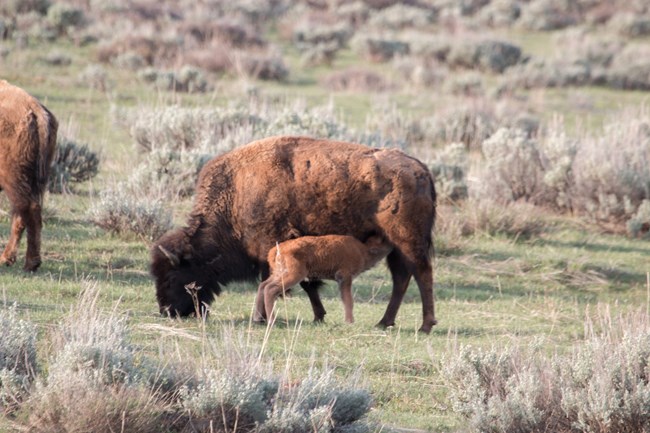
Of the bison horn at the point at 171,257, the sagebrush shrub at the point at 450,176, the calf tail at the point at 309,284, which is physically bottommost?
the sagebrush shrub at the point at 450,176

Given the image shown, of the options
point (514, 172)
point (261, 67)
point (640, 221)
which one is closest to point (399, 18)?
point (261, 67)

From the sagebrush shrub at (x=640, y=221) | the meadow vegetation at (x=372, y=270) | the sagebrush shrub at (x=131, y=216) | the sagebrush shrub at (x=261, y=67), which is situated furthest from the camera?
the sagebrush shrub at (x=261, y=67)

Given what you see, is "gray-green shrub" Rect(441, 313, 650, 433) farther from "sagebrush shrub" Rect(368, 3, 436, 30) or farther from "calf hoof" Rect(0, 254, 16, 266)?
"sagebrush shrub" Rect(368, 3, 436, 30)

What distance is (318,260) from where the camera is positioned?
10047 mm

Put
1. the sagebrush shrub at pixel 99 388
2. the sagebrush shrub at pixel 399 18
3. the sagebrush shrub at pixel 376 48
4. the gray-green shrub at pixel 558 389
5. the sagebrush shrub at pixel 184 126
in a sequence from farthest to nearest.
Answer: the sagebrush shrub at pixel 399 18, the sagebrush shrub at pixel 376 48, the sagebrush shrub at pixel 184 126, the gray-green shrub at pixel 558 389, the sagebrush shrub at pixel 99 388

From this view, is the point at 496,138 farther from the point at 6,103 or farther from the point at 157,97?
the point at 6,103

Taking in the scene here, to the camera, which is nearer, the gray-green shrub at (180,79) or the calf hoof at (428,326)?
the calf hoof at (428,326)

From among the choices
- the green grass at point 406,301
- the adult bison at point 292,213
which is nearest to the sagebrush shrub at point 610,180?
the green grass at point 406,301

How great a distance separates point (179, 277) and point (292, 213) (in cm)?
121

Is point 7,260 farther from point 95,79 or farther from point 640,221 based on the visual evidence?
point 95,79

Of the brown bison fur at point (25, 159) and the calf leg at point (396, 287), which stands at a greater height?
the brown bison fur at point (25, 159)

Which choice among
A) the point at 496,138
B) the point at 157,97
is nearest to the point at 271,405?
the point at 496,138

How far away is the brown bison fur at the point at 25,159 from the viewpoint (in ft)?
36.9

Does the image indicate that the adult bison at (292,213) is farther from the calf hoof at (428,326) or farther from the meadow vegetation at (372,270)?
the meadow vegetation at (372,270)
